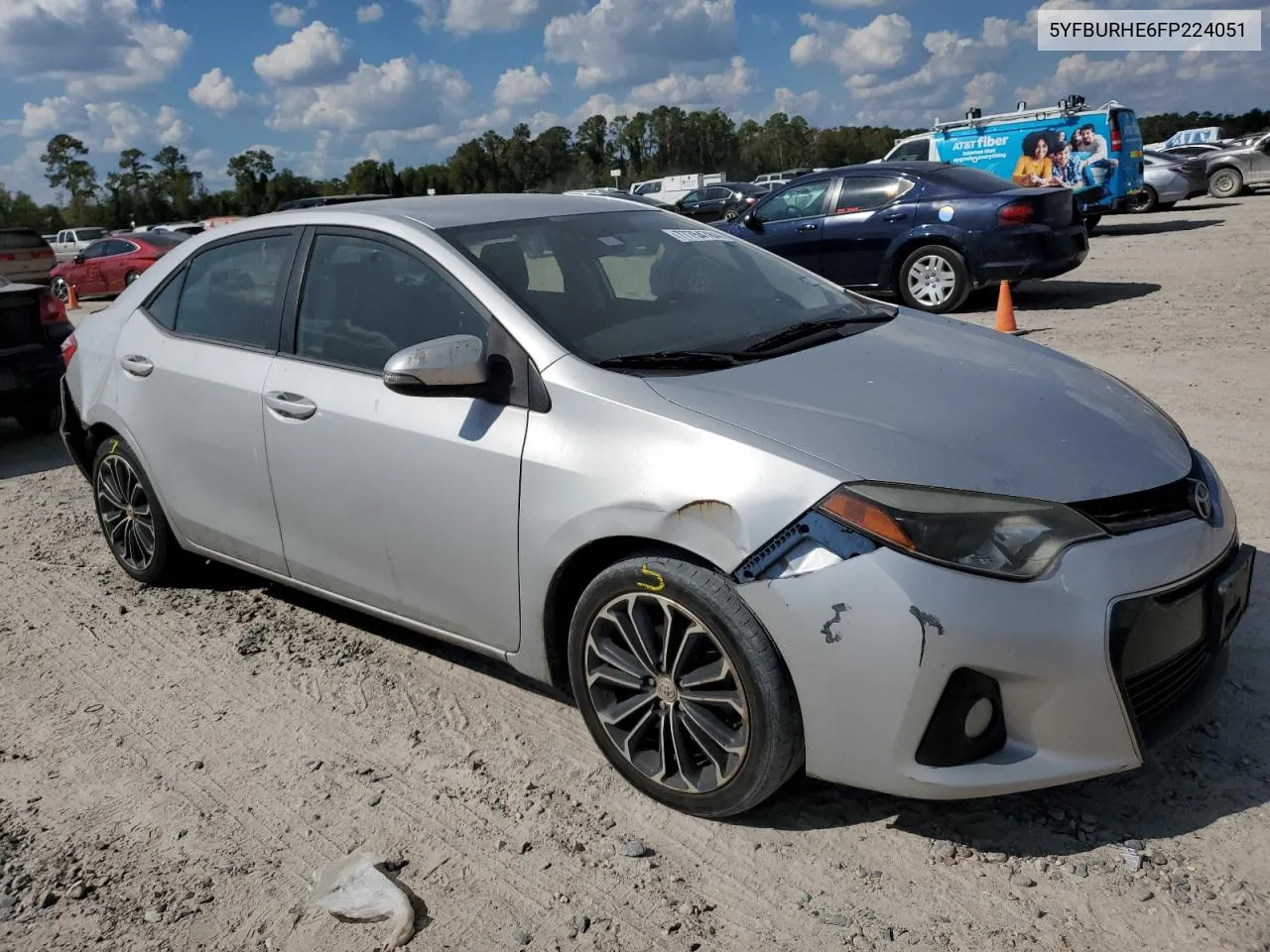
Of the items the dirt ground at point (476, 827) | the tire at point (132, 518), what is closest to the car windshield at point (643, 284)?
the dirt ground at point (476, 827)

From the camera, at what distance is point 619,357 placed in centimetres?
321

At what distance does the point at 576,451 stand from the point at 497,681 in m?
1.26

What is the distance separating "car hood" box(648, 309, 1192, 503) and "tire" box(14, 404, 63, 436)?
7183 millimetres

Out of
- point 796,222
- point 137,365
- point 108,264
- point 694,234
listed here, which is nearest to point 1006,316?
point 796,222

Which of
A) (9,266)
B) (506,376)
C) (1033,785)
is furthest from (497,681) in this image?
(9,266)

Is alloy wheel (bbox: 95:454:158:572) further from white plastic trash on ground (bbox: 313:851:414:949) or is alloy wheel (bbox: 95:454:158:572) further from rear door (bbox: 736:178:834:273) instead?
rear door (bbox: 736:178:834:273)

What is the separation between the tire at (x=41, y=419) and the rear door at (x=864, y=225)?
756 centimetres

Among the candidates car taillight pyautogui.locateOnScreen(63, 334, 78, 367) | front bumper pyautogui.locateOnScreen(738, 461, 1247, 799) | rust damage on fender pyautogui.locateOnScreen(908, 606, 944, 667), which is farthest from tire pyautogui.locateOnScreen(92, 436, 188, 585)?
rust damage on fender pyautogui.locateOnScreen(908, 606, 944, 667)

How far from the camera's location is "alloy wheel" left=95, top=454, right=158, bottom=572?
4.80 meters

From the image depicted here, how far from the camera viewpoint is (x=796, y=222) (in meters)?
12.1

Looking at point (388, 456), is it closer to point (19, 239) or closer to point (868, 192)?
point (868, 192)

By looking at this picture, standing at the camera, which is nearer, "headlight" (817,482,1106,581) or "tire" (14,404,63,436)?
"headlight" (817,482,1106,581)

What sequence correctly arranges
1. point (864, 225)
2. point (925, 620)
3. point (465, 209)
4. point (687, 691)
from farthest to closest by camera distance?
point (864, 225)
point (465, 209)
point (687, 691)
point (925, 620)

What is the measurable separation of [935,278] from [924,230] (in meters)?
0.50
